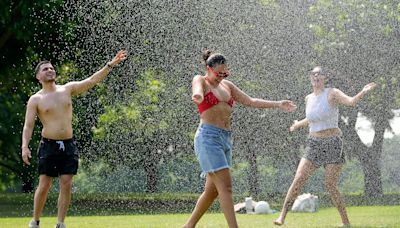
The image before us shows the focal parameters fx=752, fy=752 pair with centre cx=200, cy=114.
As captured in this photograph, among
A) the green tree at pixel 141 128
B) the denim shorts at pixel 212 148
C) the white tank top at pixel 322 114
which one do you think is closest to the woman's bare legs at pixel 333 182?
the white tank top at pixel 322 114

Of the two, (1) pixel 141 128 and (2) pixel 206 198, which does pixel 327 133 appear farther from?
(1) pixel 141 128

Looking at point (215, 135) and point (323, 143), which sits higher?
point (215, 135)

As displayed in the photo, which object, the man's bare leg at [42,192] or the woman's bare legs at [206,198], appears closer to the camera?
the woman's bare legs at [206,198]

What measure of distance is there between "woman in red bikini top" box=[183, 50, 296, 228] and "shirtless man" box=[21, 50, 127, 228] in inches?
71.3

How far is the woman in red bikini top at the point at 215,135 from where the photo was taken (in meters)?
6.48

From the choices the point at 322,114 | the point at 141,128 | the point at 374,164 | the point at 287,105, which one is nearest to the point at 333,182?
the point at 322,114

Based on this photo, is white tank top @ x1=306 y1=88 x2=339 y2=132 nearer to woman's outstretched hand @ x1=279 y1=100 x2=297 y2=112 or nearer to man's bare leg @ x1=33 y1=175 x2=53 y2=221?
woman's outstretched hand @ x1=279 y1=100 x2=297 y2=112

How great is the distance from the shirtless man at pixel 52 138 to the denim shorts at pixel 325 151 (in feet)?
8.77

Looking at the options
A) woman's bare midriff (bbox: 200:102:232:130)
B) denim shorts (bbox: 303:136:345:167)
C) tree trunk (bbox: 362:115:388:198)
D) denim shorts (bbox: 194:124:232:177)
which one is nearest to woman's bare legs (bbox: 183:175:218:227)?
denim shorts (bbox: 194:124:232:177)

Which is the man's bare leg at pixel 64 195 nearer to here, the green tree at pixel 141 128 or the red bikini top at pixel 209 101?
the red bikini top at pixel 209 101

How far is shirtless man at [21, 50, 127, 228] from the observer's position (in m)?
8.05

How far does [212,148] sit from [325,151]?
8.48 feet

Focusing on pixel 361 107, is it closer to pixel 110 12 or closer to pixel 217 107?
pixel 110 12

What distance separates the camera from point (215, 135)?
661 centimetres
